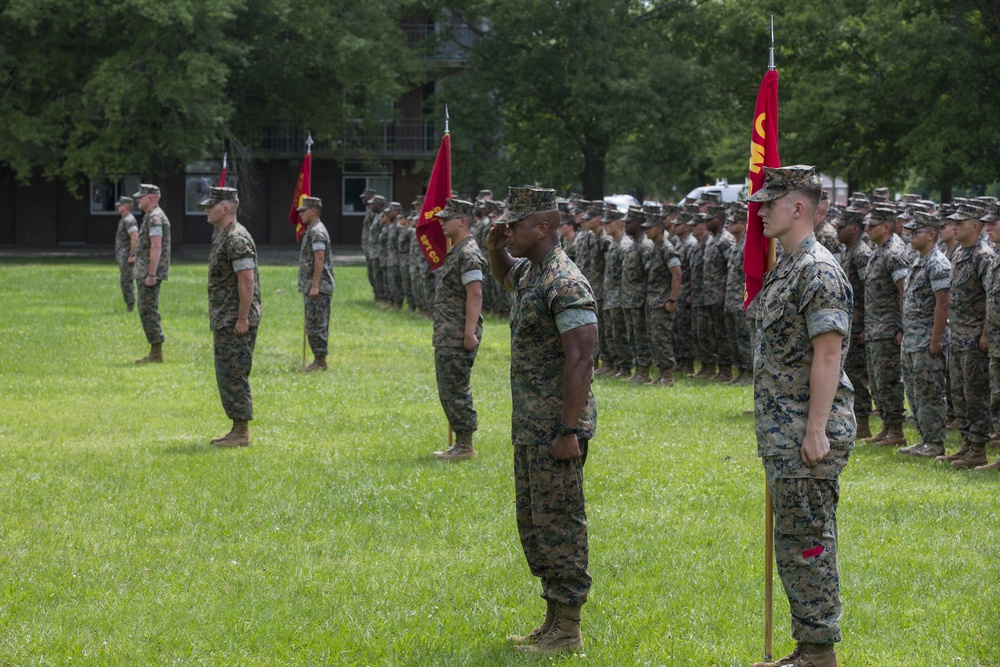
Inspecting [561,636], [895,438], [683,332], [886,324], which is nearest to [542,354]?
[561,636]

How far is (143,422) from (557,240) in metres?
8.07

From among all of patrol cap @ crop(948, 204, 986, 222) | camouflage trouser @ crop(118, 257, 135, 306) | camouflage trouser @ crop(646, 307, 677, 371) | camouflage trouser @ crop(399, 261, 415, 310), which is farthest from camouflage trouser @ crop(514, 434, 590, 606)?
camouflage trouser @ crop(399, 261, 415, 310)

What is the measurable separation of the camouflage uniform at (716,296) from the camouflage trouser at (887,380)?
4539mm

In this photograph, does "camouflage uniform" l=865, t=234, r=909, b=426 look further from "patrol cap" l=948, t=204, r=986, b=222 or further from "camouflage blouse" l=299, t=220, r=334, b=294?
"camouflage blouse" l=299, t=220, r=334, b=294

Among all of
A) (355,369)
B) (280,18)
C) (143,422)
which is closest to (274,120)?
(280,18)

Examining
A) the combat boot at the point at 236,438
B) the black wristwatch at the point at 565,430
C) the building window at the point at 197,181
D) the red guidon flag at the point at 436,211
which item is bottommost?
the combat boot at the point at 236,438

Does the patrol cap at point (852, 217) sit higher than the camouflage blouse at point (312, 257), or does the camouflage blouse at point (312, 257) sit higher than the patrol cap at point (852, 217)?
the patrol cap at point (852, 217)

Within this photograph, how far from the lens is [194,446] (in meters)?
12.0

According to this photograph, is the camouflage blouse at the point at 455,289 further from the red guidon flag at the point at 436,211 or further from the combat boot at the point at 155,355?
the combat boot at the point at 155,355

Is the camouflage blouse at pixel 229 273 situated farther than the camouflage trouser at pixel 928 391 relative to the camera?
No

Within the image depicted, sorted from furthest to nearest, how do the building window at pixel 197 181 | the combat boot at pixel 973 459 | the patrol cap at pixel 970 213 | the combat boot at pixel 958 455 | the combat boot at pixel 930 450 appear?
the building window at pixel 197 181, the combat boot at pixel 930 450, the combat boot at pixel 958 455, the combat boot at pixel 973 459, the patrol cap at pixel 970 213

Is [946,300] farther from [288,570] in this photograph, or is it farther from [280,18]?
[280,18]

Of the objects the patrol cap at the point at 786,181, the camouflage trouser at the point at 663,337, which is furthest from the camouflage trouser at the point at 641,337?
the patrol cap at the point at 786,181

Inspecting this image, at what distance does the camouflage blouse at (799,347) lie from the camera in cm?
577
